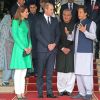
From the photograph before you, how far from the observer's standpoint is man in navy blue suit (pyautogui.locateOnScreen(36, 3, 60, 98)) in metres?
8.94

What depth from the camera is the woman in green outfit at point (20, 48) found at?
8.67 meters

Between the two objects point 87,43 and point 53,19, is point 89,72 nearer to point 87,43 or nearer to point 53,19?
point 87,43

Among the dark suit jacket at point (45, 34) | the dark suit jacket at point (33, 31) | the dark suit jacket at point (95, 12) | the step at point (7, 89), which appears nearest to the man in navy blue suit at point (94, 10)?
the dark suit jacket at point (95, 12)

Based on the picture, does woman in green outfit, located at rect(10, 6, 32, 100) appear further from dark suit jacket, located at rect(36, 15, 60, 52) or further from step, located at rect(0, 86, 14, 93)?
step, located at rect(0, 86, 14, 93)

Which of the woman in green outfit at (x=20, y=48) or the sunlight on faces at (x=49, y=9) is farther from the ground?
the sunlight on faces at (x=49, y=9)

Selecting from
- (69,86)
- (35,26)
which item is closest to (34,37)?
(35,26)

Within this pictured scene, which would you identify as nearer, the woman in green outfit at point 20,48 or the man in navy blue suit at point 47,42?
the woman in green outfit at point 20,48

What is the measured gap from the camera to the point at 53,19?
29.9ft

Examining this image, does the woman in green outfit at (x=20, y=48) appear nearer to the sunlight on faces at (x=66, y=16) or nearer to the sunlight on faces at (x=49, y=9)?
the sunlight on faces at (x=49, y=9)

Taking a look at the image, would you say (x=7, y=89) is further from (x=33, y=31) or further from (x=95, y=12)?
(x=95, y=12)

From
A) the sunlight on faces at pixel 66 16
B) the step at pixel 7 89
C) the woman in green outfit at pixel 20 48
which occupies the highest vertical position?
the sunlight on faces at pixel 66 16

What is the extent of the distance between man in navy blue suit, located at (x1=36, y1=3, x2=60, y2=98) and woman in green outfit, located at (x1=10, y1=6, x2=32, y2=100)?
30 centimetres

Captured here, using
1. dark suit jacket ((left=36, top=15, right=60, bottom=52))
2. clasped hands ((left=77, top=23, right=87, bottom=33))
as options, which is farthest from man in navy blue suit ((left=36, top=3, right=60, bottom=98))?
clasped hands ((left=77, top=23, right=87, bottom=33))

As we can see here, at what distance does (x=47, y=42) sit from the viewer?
8.93 m
